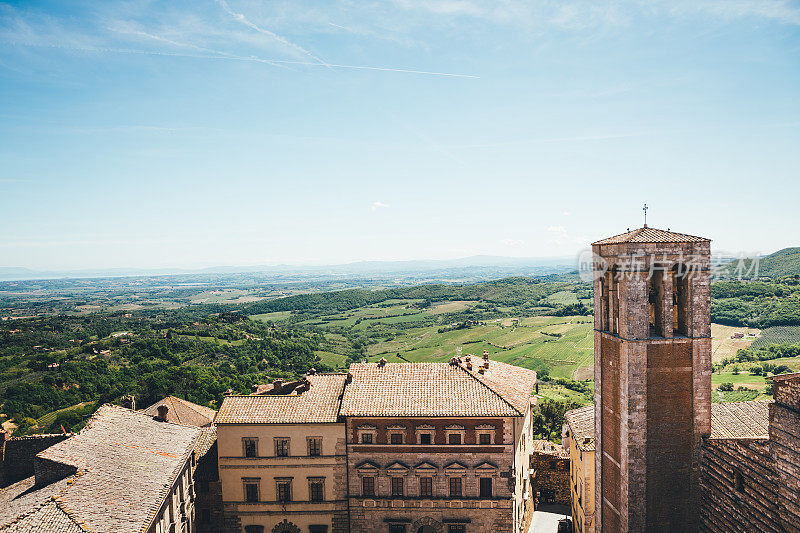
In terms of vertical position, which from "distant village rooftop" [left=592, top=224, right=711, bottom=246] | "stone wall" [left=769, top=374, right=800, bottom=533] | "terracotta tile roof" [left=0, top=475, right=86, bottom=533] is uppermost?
"distant village rooftop" [left=592, top=224, right=711, bottom=246]

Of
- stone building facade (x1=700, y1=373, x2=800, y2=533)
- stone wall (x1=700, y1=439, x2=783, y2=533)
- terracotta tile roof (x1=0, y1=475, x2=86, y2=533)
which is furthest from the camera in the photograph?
terracotta tile roof (x1=0, y1=475, x2=86, y2=533)

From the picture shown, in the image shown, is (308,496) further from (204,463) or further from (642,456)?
(642,456)

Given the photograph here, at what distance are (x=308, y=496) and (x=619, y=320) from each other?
20163mm

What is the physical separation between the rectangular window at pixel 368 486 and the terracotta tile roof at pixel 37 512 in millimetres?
14477

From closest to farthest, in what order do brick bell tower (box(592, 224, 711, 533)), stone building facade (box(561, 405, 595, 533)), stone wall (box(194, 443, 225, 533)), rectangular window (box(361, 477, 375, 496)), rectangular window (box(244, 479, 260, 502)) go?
brick bell tower (box(592, 224, 711, 533)) < stone building facade (box(561, 405, 595, 533)) < rectangular window (box(361, 477, 375, 496)) < rectangular window (box(244, 479, 260, 502)) < stone wall (box(194, 443, 225, 533))

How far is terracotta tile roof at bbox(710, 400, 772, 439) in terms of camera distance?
21047 mm

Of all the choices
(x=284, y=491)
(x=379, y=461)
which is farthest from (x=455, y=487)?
(x=284, y=491)

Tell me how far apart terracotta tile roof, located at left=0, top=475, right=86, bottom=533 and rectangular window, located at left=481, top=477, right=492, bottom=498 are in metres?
19.4

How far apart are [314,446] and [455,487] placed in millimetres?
8483

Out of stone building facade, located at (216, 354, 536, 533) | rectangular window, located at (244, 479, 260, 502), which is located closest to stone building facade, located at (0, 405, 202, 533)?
rectangular window, located at (244, 479, 260, 502)

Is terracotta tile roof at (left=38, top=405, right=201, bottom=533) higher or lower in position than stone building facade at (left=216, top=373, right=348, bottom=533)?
higher

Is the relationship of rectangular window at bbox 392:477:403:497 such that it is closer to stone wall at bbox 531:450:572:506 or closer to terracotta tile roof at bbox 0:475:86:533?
stone wall at bbox 531:450:572:506

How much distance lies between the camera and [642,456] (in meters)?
19.9

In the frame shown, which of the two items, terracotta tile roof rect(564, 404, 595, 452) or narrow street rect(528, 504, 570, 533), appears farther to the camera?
narrow street rect(528, 504, 570, 533)
